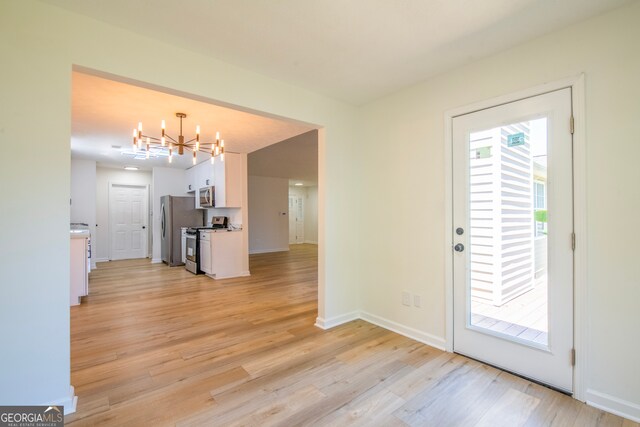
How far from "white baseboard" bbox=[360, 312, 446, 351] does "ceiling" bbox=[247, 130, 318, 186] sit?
2.79 m

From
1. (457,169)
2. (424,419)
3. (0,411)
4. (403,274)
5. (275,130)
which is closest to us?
(0,411)

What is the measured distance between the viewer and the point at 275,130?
13.4ft

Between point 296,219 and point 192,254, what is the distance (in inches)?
252

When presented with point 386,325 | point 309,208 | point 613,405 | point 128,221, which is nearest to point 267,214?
point 309,208

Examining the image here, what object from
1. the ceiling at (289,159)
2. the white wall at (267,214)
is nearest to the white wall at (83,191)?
the ceiling at (289,159)

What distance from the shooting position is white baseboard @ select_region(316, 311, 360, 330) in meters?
3.11

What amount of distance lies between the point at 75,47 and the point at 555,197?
333 cm

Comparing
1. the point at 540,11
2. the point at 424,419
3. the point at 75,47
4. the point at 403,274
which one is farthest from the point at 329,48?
the point at 424,419

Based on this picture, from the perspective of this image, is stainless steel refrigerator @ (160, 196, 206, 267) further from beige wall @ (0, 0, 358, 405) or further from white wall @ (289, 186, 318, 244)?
white wall @ (289, 186, 318, 244)

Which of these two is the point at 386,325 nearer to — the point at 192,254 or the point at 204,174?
the point at 192,254

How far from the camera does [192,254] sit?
19.9ft

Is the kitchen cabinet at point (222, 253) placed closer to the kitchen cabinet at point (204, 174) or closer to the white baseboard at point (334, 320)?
the kitchen cabinet at point (204, 174)

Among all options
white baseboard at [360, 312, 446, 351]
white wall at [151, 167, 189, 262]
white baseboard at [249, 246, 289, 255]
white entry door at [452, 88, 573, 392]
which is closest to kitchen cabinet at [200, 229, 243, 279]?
white wall at [151, 167, 189, 262]

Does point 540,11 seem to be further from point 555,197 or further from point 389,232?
point 389,232
